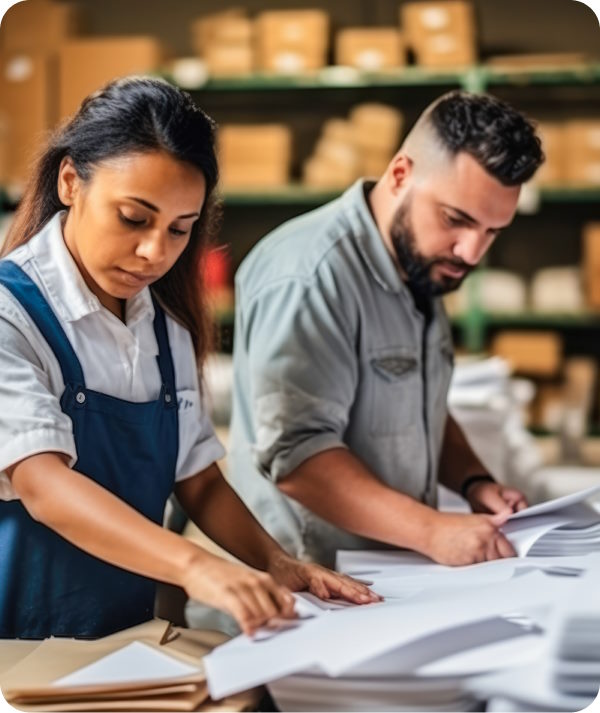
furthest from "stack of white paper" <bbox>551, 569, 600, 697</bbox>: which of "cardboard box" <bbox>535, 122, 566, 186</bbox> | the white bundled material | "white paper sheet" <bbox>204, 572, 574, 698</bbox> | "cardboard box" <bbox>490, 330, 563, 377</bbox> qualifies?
"cardboard box" <bbox>535, 122, 566, 186</bbox>

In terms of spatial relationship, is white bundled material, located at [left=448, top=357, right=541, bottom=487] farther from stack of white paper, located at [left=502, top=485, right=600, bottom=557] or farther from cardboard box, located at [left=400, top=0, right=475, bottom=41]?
cardboard box, located at [left=400, top=0, right=475, bottom=41]

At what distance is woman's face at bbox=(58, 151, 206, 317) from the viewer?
110cm

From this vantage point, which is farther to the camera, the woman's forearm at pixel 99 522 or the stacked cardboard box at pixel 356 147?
the stacked cardboard box at pixel 356 147

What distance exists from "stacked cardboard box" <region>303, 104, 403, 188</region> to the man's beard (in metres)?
3.06

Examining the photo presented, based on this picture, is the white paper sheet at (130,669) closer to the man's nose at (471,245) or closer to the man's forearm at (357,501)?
the man's forearm at (357,501)

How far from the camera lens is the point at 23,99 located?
477cm

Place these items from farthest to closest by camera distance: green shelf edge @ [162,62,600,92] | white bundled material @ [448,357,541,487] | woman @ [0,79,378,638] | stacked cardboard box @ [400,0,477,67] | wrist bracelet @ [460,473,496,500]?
stacked cardboard box @ [400,0,477,67] → green shelf edge @ [162,62,600,92] → white bundled material @ [448,357,541,487] → wrist bracelet @ [460,473,496,500] → woman @ [0,79,378,638]

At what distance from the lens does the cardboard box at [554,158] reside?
4.68m

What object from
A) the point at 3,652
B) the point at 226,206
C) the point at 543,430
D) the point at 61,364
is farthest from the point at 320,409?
the point at 226,206

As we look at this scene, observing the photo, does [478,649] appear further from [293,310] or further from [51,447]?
[293,310]

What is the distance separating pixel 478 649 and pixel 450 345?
3.20 ft

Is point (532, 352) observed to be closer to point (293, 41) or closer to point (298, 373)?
point (293, 41)

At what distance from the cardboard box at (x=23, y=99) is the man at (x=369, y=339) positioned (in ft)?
10.7

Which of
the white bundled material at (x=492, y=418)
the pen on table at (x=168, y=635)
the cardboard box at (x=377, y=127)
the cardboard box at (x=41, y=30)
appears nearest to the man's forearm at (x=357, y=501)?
the pen on table at (x=168, y=635)
